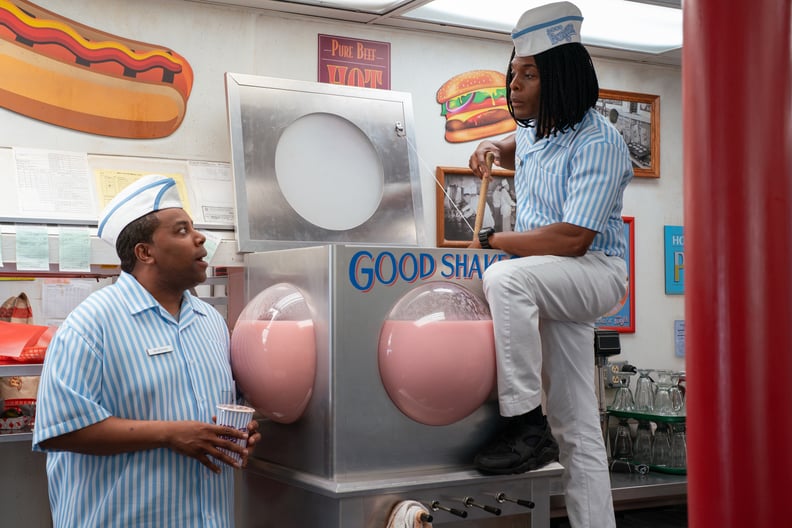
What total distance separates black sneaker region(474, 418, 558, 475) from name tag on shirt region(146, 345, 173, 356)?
0.84 metres

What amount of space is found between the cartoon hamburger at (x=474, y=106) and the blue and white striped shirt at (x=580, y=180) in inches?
53.1

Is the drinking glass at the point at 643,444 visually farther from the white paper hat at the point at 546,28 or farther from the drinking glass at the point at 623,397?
the white paper hat at the point at 546,28

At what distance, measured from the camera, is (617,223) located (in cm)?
251

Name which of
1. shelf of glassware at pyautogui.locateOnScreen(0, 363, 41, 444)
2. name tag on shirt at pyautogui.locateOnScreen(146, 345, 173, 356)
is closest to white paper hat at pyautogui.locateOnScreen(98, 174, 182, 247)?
name tag on shirt at pyautogui.locateOnScreen(146, 345, 173, 356)

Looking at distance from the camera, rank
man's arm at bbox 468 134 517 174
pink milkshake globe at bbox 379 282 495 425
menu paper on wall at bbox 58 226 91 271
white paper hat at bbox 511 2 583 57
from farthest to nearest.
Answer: menu paper on wall at bbox 58 226 91 271, man's arm at bbox 468 134 517 174, white paper hat at bbox 511 2 583 57, pink milkshake globe at bbox 379 282 495 425

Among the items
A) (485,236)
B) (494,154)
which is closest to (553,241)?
(485,236)

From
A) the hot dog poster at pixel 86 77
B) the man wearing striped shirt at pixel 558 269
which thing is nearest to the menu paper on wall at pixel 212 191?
the hot dog poster at pixel 86 77

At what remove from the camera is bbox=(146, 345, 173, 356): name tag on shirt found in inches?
82.9

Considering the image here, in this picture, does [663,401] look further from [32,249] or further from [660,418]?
[32,249]

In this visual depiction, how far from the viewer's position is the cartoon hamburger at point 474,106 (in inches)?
157

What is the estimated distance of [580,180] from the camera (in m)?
2.38

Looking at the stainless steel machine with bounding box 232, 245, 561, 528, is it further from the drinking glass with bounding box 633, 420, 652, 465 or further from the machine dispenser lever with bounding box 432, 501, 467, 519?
the drinking glass with bounding box 633, 420, 652, 465

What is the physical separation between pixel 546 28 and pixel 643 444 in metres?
2.49

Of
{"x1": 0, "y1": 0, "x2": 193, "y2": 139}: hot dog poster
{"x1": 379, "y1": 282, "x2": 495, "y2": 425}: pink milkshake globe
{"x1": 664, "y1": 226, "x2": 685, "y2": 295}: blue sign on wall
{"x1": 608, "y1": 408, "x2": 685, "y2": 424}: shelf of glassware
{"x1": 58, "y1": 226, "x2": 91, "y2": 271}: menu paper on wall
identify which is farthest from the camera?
{"x1": 664, "y1": 226, "x2": 685, "y2": 295}: blue sign on wall
